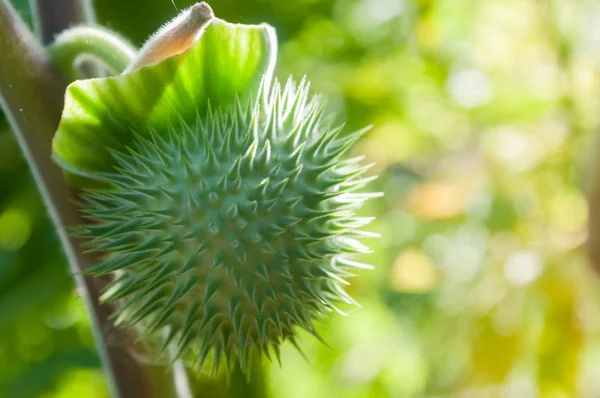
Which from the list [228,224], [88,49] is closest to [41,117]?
[88,49]

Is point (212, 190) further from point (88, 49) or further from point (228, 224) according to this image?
point (88, 49)

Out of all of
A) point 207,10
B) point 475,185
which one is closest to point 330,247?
point 207,10

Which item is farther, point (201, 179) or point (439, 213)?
point (439, 213)

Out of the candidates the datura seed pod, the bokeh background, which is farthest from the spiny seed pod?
the bokeh background

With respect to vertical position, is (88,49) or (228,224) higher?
(88,49)

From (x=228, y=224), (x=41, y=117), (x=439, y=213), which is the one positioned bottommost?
(x=228, y=224)

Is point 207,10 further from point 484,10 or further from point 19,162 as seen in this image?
point 484,10
